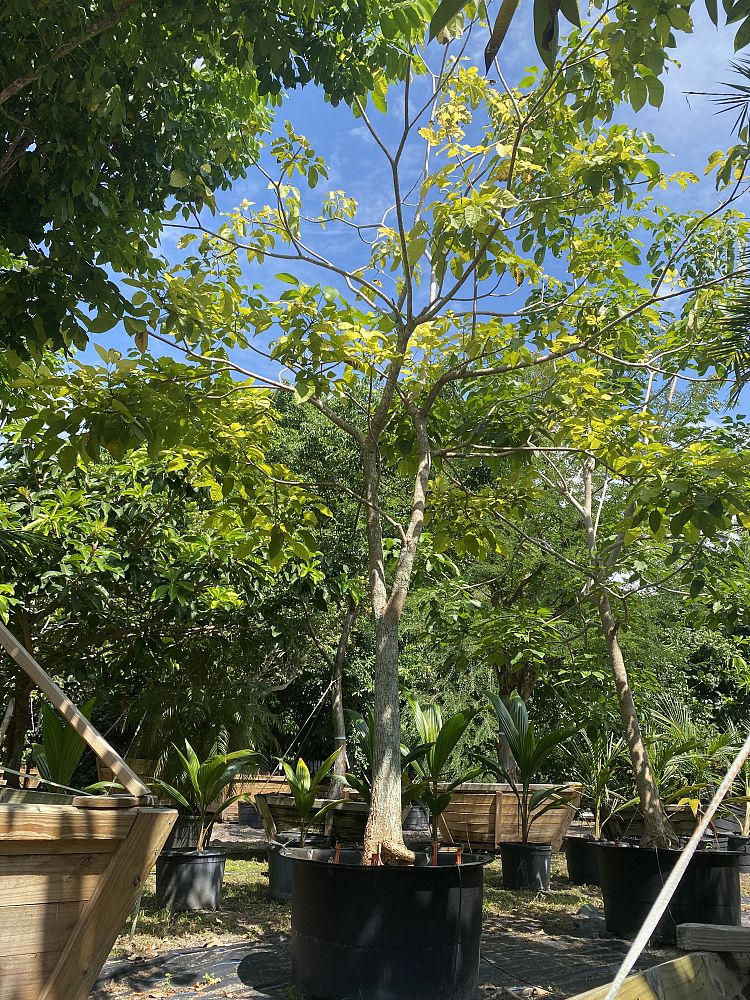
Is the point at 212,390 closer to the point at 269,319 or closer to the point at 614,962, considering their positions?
the point at 269,319

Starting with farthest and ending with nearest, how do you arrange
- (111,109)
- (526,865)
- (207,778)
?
(526,865) < (207,778) < (111,109)

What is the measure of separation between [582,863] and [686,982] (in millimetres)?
7047

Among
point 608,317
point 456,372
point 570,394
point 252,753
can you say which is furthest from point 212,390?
point 252,753

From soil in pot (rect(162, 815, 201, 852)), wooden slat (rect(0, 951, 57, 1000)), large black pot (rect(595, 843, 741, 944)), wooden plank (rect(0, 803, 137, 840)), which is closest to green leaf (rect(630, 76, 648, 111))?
wooden plank (rect(0, 803, 137, 840))

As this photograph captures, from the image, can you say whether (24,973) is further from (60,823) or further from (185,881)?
(185,881)

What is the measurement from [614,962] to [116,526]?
5.47 m

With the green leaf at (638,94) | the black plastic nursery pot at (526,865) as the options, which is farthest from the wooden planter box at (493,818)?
the green leaf at (638,94)

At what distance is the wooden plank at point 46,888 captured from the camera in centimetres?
216

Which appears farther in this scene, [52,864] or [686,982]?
[52,864]

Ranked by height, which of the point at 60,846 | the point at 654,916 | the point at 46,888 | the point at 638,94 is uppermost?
the point at 638,94

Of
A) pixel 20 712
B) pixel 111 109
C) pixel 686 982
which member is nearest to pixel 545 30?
pixel 686 982

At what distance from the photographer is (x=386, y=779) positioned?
3.92 metres

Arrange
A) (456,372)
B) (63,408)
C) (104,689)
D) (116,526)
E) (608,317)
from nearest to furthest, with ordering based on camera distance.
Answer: (63,408), (456,372), (608,317), (116,526), (104,689)

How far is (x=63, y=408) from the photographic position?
3889 millimetres
